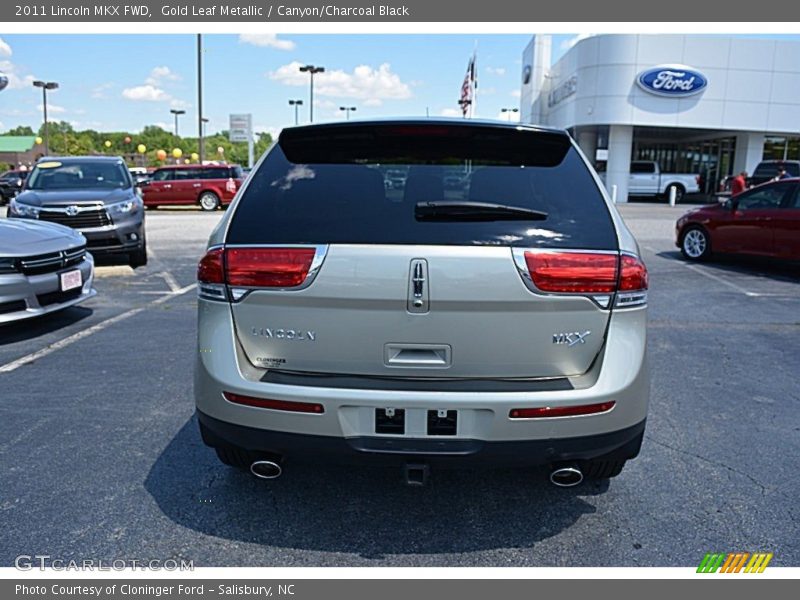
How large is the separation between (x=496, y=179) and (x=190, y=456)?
2276 mm

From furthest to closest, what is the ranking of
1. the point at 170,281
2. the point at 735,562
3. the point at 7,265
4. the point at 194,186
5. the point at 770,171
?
the point at 770,171
the point at 194,186
the point at 170,281
the point at 7,265
the point at 735,562

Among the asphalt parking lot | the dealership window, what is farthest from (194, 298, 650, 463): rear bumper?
the dealership window

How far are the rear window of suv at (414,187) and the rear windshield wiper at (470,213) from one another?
2cm

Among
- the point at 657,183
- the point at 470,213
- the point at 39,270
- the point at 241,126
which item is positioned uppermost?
the point at 241,126

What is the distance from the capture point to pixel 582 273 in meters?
2.64

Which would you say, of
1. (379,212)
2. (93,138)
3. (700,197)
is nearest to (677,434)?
(379,212)

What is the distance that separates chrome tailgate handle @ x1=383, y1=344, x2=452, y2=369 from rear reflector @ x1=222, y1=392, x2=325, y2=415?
0.33 meters

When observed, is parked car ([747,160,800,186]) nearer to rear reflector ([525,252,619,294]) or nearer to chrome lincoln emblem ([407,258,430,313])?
rear reflector ([525,252,619,294])

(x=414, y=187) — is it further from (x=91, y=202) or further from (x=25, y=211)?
(x=25, y=211)

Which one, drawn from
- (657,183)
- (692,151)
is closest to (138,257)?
(657,183)

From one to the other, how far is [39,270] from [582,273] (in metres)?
5.44

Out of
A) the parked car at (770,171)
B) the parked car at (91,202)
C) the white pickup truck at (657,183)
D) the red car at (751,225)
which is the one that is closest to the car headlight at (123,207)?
the parked car at (91,202)

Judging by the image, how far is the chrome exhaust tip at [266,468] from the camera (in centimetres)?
291

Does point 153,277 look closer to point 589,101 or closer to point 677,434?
point 677,434
